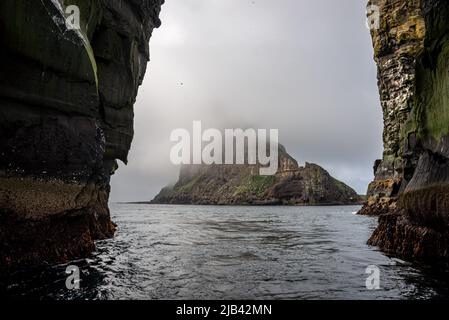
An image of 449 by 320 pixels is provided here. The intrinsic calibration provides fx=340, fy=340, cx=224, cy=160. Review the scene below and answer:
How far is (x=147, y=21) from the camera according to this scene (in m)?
30.1

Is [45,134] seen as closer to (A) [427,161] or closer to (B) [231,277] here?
(B) [231,277]

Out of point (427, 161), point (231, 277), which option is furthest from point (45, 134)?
point (427, 161)

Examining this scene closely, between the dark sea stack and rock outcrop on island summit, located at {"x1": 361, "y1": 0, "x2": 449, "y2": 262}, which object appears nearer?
the dark sea stack

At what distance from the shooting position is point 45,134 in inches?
527

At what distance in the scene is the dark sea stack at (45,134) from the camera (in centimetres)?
1189

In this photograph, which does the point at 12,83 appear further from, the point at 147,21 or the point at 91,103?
the point at 147,21

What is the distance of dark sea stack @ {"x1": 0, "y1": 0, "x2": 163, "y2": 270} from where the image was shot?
11.9 metres

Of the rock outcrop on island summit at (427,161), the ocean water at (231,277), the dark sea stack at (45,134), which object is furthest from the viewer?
the rock outcrop on island summit at (427,161)

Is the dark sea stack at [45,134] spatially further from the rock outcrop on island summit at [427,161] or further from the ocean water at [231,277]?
the rock outcrop on island summit at [427,161]

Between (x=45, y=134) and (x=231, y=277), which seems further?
(x=45, y=134)

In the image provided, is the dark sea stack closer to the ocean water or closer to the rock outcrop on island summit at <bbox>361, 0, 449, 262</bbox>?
the ocean water

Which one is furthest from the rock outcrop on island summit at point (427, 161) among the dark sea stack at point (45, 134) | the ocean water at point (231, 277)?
the dark sea stack at point (45, 134)

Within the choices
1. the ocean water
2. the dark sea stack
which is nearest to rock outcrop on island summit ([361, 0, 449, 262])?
the ocean water
